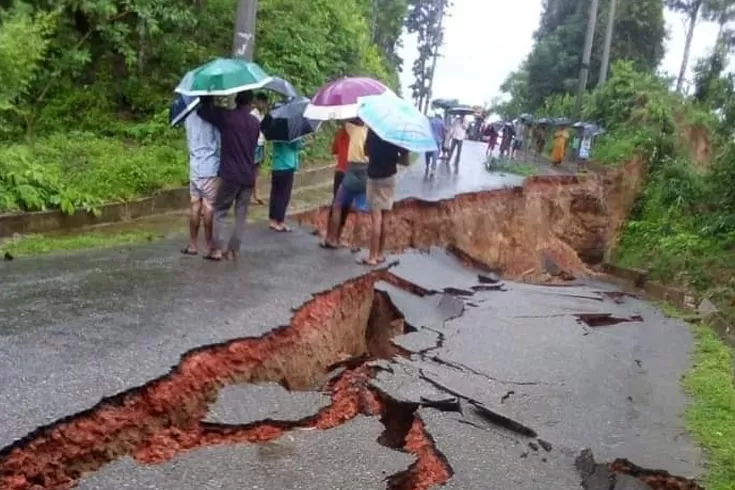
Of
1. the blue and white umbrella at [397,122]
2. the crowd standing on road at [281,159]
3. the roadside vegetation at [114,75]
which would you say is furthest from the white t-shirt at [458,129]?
the blue and white umbrella at [397,122]

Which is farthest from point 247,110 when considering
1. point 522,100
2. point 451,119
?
point 522,100

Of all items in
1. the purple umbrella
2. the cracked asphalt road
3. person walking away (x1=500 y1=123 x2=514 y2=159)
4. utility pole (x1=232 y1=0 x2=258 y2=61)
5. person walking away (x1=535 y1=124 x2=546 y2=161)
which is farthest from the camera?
person walking away (x1=535 y1=124 x2=546 y2=161)

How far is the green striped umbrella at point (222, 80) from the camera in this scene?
22.5 ft

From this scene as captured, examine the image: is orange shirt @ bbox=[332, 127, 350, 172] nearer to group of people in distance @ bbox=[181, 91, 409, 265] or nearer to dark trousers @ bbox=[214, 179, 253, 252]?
group of people in distance @ bbox=[181, 91, 409, 265]

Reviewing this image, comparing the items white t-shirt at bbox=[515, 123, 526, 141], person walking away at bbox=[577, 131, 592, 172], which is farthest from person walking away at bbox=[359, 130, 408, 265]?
white t-shirt at bbox=[515, 123, 526, 141]

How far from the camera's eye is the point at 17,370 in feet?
14.3

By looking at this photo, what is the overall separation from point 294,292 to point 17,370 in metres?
2.92

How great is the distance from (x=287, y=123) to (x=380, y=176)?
145 cm

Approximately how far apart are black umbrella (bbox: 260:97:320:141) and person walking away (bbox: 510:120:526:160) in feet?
68.0

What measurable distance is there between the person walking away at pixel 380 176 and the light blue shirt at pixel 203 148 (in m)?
1.73

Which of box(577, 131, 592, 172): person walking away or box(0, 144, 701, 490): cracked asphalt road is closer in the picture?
box(0, 144, 701, 490): cracked asphalt road

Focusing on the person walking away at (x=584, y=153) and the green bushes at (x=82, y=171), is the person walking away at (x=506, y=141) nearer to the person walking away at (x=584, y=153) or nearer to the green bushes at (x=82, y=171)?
the person walking away at (x=584, y=153)

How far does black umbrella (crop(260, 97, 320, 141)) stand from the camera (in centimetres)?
898

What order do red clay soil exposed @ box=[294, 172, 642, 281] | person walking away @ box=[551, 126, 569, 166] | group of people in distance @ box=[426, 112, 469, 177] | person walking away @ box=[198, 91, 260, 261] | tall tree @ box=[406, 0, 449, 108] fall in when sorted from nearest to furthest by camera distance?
person walking away @ box=[198, 91, 260, 261] → red clay soil exposed @ box=[294, 172, 642, 281] → group of people in distance @ box=[426, 112, 469, 177] → person walking away @ box=[551, 126, 569, 166] → tall tree @ box=[406, 0, 449, 108]
